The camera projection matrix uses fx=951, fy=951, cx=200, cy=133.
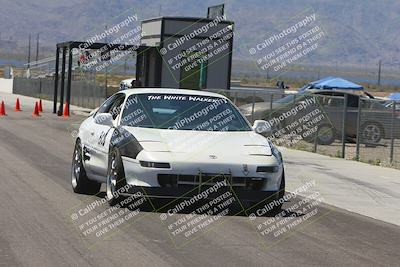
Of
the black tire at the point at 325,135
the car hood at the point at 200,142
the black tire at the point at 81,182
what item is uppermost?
the car hood at the point at 200,142

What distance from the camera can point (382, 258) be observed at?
912cm

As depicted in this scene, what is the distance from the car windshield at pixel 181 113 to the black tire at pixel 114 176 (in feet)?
2.02

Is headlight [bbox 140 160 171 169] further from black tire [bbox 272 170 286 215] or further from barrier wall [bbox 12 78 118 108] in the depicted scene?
barrier wall [bbox 12 78 118 108]

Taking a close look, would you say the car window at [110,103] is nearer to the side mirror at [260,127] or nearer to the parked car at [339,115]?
the side mirror at [260,127]

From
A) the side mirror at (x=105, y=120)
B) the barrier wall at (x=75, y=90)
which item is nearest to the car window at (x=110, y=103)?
the side mirror at (x=105, y=120)

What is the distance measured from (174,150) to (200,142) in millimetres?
435

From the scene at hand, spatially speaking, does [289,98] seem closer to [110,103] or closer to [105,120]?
[110,103]

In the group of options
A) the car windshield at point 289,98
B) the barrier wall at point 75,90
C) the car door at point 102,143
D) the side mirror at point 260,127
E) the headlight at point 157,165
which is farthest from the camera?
the barrier wall at point 75,90

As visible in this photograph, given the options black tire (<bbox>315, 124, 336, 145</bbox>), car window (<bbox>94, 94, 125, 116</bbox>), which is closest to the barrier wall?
black tire (<bbox>315, 124, 336, 145</bbox>)

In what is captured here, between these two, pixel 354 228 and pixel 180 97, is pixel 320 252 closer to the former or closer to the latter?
pixel 354 228

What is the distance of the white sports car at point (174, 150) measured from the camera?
35.2 feet

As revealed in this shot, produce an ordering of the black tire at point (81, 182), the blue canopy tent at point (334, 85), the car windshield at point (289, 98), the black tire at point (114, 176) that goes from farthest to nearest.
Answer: the blue canopy tent at point (334, 85) → the car windshield at point (289, 98) → the black tire at point (81, 182) → the black tire at point (114, 176)

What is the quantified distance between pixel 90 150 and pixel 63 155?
20.5ft

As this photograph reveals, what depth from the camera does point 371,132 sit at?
21.5 m
